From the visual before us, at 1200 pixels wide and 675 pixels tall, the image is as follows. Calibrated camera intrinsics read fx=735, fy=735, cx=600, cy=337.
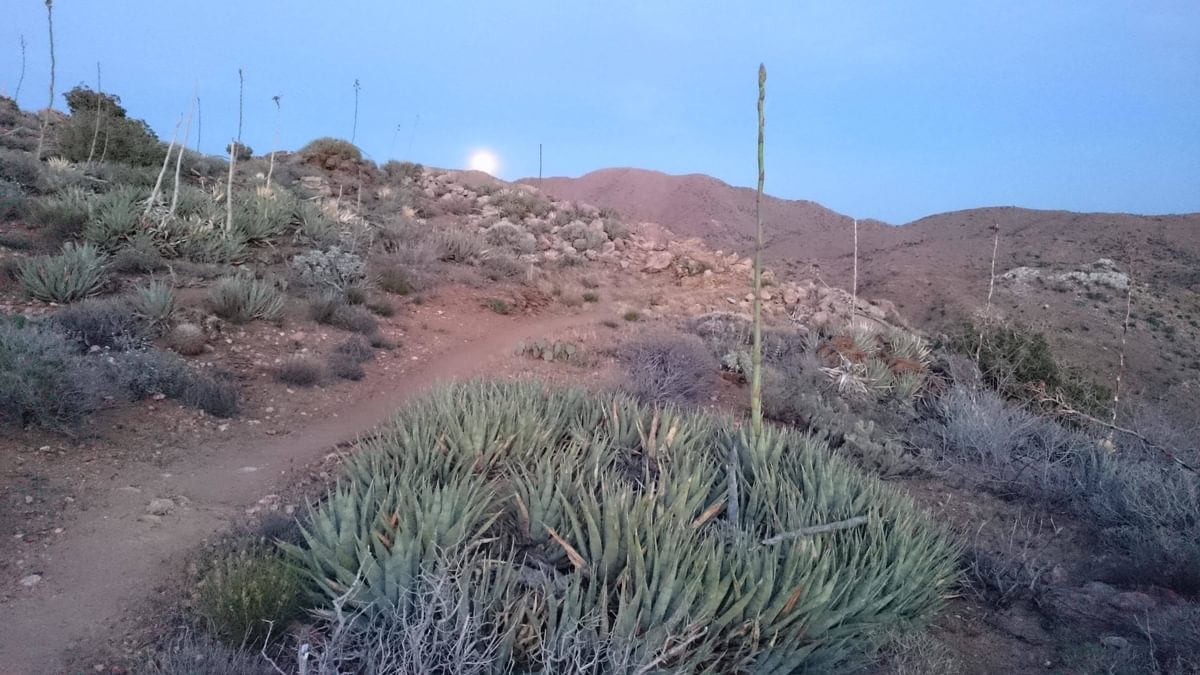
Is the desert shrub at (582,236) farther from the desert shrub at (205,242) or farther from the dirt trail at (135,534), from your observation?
the dirt trail at (135,534)

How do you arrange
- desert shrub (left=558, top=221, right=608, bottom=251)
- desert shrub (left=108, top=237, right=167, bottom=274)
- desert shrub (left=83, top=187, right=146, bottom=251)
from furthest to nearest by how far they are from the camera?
desert shrub (left=558, top=221, right=608, bottom=251)
desert shrub (left=83, top=187, right=146, bottom=251)
desert shrub (left=108, top=237, right=167, bottom=274)

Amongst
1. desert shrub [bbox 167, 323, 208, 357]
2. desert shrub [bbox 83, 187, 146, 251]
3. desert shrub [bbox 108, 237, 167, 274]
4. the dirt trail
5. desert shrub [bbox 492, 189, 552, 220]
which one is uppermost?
desert shrub [bbox 492, 189, 552, 220]

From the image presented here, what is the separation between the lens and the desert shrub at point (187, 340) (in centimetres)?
860

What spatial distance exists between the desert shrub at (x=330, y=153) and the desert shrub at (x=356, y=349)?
17.5 meters

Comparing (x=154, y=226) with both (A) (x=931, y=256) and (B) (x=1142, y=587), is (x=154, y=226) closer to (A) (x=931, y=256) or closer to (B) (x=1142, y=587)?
(B) (x=1142, y=587)

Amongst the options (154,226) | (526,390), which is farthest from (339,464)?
(154,226)

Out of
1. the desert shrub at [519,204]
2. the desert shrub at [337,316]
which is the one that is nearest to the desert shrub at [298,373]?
the desert shrub at [337,316]

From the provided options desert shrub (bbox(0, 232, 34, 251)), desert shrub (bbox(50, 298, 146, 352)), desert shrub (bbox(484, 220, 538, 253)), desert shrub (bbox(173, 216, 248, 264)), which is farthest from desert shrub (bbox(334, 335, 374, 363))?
desert shrub (bbox(484, 220, 538, 253))

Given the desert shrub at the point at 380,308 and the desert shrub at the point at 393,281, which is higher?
the desert shrub at the point at 393,281

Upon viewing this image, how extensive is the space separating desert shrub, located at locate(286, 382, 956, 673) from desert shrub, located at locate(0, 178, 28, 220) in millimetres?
11323

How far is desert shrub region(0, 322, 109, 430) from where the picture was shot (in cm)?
579

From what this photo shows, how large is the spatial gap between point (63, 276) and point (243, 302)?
216 centimetres

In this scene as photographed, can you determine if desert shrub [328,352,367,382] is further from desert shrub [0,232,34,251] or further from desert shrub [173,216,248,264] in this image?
desert shrub [0,232,34,251]

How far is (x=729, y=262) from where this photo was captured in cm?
2169
